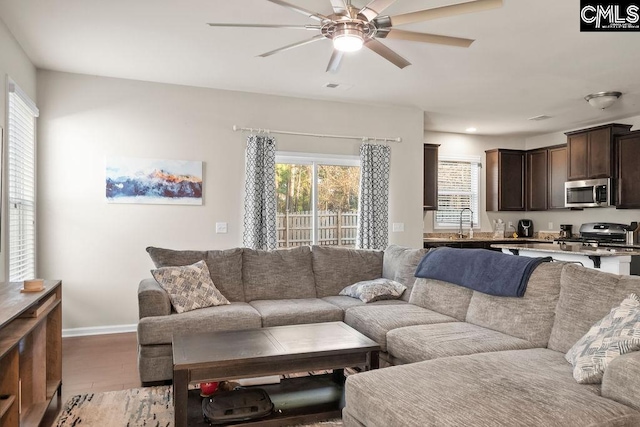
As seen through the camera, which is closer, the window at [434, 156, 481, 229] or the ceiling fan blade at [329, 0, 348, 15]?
the ceiling fan blade at [329, 0, 348, 15]

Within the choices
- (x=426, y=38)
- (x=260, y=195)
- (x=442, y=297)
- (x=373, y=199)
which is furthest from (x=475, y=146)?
(x=426, y=38)

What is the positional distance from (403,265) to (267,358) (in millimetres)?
2103

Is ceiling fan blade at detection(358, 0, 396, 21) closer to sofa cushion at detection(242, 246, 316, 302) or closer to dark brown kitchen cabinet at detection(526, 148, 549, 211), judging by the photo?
sofa cushion at detection(242, 246, 316, 302)

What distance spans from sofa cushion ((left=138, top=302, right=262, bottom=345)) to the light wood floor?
41cm

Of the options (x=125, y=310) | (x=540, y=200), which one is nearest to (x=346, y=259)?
(x=125, y=310)

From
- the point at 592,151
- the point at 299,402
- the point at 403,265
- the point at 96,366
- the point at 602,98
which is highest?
the point at 602,98

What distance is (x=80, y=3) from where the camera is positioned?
3098mm

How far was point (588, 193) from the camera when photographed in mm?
6543

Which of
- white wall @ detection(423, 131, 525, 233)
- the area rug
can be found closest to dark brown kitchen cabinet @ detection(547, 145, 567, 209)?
white wall @ detection(423, 131, 525, 233)

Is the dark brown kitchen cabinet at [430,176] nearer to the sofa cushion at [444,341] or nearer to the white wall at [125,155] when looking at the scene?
the white wall at [125,155]

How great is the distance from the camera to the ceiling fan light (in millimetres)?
2766

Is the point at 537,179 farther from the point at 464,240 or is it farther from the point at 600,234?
the point at 464,240

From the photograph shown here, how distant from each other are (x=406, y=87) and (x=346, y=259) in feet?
7.00

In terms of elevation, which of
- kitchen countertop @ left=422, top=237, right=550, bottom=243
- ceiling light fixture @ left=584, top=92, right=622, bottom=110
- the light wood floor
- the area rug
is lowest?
the light wood floor
